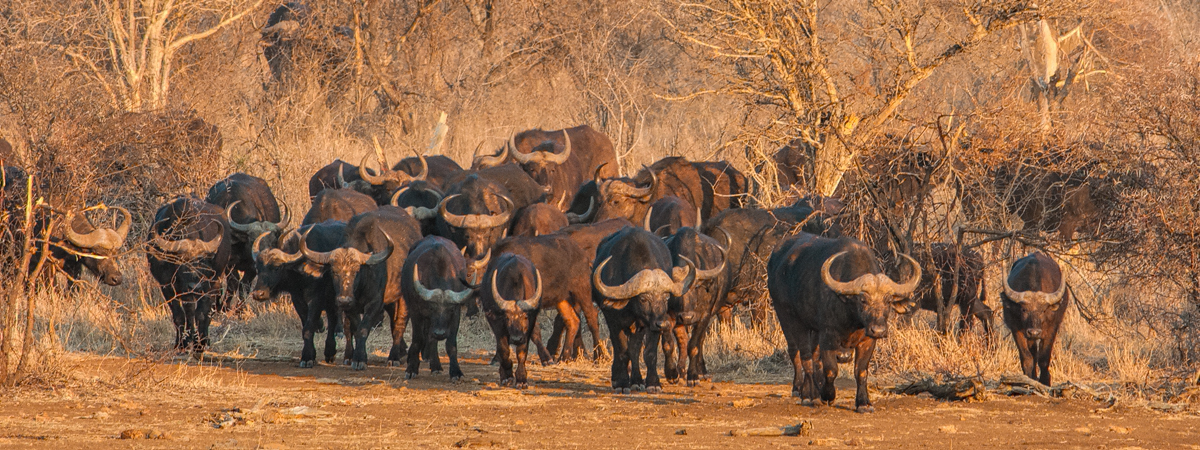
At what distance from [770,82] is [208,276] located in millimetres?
5855

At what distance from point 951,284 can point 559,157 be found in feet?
23.6

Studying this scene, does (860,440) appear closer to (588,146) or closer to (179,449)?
(179,449)

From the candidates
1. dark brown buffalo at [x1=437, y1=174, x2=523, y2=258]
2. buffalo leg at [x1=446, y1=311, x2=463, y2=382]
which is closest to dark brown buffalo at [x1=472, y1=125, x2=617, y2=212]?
dark brown buffalo at [x1=437, y1=174, x2=523, y2=258]

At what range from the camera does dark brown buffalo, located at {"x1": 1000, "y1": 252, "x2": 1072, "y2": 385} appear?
36.9ft

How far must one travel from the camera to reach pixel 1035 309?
36.9 feet

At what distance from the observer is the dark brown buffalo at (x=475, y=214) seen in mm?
15195

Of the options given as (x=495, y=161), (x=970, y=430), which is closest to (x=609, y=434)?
(x=970, y=430)

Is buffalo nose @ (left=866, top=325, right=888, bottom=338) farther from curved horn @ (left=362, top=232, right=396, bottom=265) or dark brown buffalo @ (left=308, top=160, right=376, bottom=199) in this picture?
dark brown buffalo @ (left=308, top=160, right=376, bottom=199)

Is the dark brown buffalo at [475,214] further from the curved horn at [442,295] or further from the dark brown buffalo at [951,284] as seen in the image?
the dark brown buffalo at [951,284]

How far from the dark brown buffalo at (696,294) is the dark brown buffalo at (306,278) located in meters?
3.28

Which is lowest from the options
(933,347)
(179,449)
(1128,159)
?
(179,449)

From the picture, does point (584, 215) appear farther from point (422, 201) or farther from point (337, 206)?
point (337, 206)

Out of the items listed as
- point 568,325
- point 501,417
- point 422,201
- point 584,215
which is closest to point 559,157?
point 584,215

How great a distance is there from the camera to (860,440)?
28.1 ft
